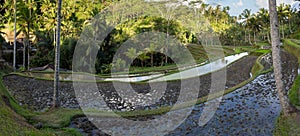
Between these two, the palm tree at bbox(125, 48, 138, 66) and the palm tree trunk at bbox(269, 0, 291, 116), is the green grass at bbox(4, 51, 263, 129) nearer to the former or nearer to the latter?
the palm tree trunk at bbox(269, 0, 291, 116)

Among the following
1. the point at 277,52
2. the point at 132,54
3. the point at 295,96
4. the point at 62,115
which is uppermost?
the point at 132,54

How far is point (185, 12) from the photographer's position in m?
66.2

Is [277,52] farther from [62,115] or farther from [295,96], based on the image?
[62,115]

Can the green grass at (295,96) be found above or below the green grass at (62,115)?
above

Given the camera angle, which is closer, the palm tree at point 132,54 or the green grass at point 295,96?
the green grass at point 295,96

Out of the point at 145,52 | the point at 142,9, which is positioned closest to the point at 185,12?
the point at 142,9

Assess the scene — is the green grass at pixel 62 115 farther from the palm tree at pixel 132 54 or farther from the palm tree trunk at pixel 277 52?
the palm tree at pixel 132 54

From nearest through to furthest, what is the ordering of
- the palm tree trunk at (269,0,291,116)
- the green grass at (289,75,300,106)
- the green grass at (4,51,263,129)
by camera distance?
1. the palm tree trunk at (269,0,291,116)
2. the green grass at (4,51,263,129)
3. the green grass at (289,75,300,106)

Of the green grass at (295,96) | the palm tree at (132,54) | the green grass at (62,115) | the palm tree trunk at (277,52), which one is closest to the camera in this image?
the palm tree trunk at (277,52)

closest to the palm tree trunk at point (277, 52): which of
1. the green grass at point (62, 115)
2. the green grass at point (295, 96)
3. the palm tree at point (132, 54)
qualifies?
the green grass at point (295, 96)

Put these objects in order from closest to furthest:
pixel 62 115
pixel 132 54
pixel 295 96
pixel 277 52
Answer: pixel 277 52 → pixel 62 115 → pixel 295 96 → pixel 132 54

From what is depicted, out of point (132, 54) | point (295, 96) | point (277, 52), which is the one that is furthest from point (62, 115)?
point (132, 54)

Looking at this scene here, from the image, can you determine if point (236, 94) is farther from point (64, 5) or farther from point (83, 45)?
point (64, 5)

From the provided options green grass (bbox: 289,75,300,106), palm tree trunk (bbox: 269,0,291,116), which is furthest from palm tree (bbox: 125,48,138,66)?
palm tree trunk (bbox: 269,0,291,116)
